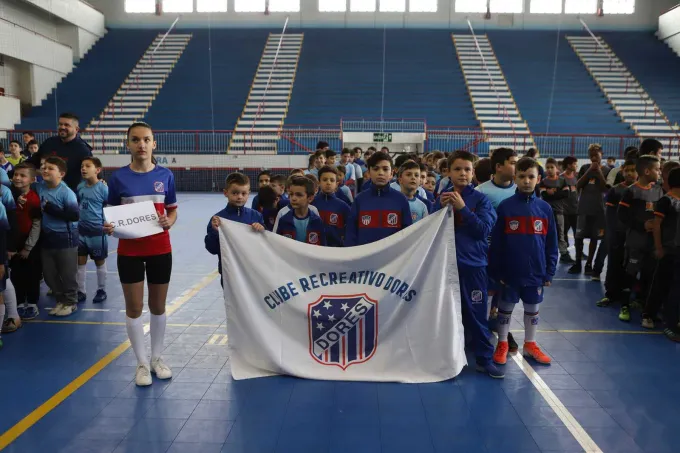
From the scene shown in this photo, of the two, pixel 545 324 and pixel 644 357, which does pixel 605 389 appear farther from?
pixel 545 324

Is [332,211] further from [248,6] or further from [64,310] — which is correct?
[248,6]

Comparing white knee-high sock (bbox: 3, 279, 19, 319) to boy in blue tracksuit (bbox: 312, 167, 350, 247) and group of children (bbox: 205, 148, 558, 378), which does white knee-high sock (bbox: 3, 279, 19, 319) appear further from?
boy in blue tracksuit (bbox: 312, 167, 350, 247)

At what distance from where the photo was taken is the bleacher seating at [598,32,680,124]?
24.5 metres

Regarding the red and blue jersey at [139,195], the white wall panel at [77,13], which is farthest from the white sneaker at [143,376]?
the white wall panel at [77,13]

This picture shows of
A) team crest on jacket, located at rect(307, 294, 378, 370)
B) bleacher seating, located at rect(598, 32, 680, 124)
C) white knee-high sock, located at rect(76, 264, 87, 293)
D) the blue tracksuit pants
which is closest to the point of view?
team crest on jacket, located at rect(307, 294, 378, 370)

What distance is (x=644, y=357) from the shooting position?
15.2 ft

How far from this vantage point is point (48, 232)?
5.57 meters

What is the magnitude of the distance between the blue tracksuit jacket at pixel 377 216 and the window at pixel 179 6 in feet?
97.6

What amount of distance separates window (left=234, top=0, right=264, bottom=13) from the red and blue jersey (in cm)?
2897

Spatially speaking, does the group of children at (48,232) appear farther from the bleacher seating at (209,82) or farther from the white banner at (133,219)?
the bleacher seating at (209,82)

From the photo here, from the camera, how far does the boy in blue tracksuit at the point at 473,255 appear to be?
4160 millimetres

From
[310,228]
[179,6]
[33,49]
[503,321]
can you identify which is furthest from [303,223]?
[179,6]

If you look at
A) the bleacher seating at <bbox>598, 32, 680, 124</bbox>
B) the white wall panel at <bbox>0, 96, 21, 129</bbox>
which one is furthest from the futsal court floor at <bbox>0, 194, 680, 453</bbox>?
the bleacher seating at <bbox>598, 32, 680, 124</bbox>

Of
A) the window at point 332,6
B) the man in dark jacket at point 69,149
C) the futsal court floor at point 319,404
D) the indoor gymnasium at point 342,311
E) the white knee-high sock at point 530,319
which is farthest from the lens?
the window at point 332,6
